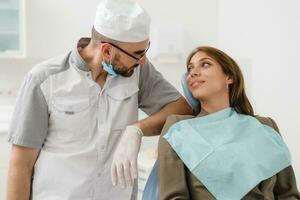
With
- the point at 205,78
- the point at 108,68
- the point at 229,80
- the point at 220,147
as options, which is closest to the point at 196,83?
the point at 205,78

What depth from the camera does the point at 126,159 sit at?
4.51ft

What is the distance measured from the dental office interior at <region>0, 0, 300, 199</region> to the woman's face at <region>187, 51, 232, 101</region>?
0.73 m

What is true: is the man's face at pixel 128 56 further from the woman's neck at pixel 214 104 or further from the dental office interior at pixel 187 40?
the dental office interior at pixel 187 40

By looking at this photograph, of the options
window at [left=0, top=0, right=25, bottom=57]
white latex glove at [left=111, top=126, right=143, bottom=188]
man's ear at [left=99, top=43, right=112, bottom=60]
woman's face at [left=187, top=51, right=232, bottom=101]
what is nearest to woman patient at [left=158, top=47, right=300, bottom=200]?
woman's face at [left=187, top=51, right=232, bottom=101]

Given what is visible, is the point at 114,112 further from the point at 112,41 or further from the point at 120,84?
the point at 112,41

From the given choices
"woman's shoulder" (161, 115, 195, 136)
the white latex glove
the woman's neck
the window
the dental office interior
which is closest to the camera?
the white latex glove

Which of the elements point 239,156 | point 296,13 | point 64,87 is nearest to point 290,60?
point 296,13

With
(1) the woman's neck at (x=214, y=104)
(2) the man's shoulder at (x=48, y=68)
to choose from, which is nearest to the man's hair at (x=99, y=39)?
(2) the man's shoulder at (x=48, y=68)

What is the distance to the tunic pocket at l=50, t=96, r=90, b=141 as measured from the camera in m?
1.42

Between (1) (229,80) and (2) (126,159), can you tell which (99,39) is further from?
(1) (229,80)

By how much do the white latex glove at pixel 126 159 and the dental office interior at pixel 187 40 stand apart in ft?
2.58

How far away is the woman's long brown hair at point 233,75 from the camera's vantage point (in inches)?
64.7

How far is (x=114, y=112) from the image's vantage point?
149 cm

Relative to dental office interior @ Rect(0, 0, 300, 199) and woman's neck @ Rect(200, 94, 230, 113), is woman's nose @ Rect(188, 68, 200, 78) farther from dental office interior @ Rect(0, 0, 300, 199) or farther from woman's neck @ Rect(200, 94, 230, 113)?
dental office interior @ Rect(0, 0, 300, 199)
